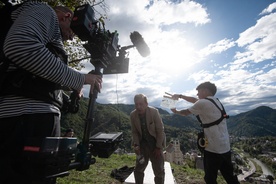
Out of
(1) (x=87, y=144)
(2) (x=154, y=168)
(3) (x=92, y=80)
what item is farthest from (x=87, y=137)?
(2) (x=154, y=168)

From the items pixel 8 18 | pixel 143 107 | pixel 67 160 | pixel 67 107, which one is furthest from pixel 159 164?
pixel 8 18

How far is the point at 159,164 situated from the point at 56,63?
157 inches

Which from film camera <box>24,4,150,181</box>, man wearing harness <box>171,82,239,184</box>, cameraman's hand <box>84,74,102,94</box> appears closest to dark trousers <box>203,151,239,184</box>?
man wearing harness <box>171,82,239,184</box>

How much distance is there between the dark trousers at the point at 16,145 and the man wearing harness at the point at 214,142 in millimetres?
3523

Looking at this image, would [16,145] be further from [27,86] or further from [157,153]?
[157,153]

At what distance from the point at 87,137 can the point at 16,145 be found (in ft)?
1.89

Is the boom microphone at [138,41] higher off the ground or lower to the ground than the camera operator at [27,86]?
higher

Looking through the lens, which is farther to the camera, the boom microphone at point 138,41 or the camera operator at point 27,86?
the boom microphone at point 138,41

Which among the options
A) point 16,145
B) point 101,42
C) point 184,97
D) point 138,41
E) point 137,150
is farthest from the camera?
point 184,97

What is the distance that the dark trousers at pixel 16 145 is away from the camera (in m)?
1.14

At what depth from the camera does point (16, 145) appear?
1.19 meters

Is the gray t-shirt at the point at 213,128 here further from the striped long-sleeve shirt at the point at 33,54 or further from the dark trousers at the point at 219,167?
the striped long-sleeve shirt at the point at 33,54

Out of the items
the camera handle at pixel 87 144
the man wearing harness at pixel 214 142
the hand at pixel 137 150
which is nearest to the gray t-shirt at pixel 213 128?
the man wearing harness at pixel 214 142

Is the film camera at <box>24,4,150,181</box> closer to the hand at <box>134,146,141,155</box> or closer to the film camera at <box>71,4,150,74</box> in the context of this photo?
the film camera at <box>71,4,150,74</box>
